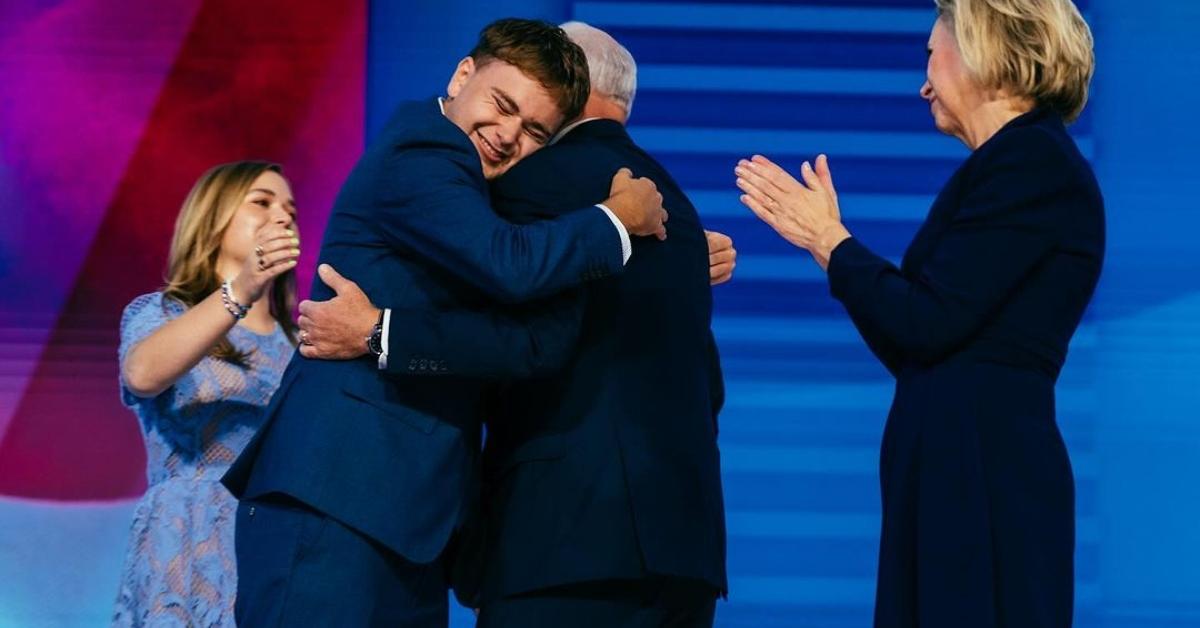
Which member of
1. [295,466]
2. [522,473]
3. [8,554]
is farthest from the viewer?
[8,554]

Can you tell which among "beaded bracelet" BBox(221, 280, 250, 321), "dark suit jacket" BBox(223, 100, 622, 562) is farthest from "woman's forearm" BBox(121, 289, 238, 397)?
"dark suit jacket" BBox(223, 100, 622, 562)

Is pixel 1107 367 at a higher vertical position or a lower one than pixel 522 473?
higher

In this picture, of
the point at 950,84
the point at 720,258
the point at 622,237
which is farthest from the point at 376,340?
the point at 950,84

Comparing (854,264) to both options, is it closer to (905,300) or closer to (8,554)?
(905,300)

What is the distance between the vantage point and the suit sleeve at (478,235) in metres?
2.12

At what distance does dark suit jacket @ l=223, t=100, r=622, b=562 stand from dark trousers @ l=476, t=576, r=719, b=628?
16 centimetres

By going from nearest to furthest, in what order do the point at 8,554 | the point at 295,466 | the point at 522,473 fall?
the point at 295,466 → the point at 522,473 → the point at 8,554

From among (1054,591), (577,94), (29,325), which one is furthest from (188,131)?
(1054,591)

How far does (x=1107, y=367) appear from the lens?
404 cm

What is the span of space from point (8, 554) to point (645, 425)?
2.35 metres

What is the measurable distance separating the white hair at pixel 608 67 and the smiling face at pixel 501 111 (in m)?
0.18

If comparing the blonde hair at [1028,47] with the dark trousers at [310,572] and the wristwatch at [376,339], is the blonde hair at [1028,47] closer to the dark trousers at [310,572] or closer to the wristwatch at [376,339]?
the wristwatch at [376,339]

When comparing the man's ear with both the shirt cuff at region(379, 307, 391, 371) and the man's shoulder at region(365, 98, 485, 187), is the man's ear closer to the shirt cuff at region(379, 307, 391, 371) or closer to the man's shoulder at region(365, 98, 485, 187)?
the man's shoulder at region(365, 98, 485, 187)

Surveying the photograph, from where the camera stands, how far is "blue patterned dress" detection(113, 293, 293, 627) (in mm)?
2941
